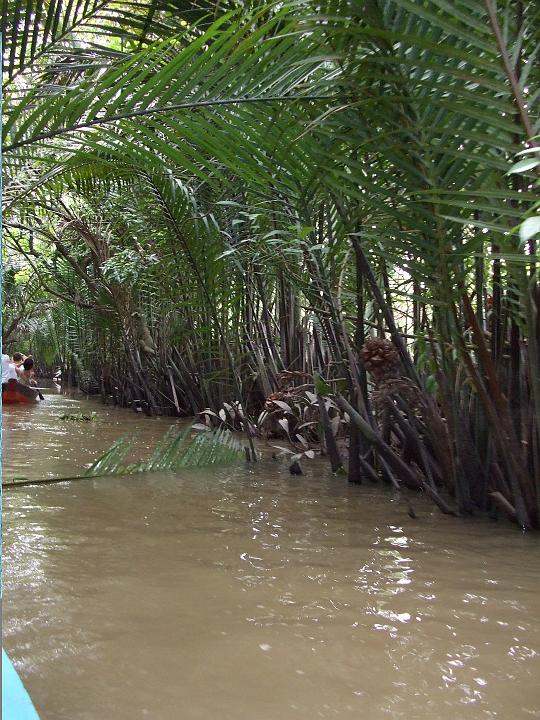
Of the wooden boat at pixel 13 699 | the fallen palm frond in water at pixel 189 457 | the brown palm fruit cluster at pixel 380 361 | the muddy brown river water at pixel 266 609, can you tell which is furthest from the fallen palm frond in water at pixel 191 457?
the wooden boat at pixel 13 699

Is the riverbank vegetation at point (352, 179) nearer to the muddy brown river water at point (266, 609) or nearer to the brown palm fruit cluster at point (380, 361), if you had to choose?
the brown palm fruit cluster at point (380, 361)

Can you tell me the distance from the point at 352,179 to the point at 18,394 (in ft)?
30.6

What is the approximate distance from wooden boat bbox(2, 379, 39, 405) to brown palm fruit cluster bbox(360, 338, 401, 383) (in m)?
7.34

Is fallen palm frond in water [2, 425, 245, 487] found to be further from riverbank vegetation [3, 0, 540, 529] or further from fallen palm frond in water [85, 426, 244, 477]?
riverbank vegetation [3, 0, 540, 529]

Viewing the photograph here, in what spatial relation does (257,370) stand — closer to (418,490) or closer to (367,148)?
(418,490)

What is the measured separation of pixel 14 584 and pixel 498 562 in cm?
147

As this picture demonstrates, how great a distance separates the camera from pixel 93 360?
13.3 meters

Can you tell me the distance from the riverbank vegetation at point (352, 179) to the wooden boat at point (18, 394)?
188 inches

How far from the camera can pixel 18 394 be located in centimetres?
1012

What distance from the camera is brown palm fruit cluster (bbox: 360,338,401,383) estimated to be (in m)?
2.78

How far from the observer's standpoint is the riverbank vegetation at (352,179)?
153cm

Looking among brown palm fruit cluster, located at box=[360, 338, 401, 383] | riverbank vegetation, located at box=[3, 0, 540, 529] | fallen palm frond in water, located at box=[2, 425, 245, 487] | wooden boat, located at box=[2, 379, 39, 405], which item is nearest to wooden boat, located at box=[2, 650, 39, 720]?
riverbank vegetation, located at box=[3, 0, 540, 529]

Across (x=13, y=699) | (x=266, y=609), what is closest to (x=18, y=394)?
(x=266, y=609)

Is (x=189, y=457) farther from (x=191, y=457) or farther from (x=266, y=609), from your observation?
(x=266, y=609)
